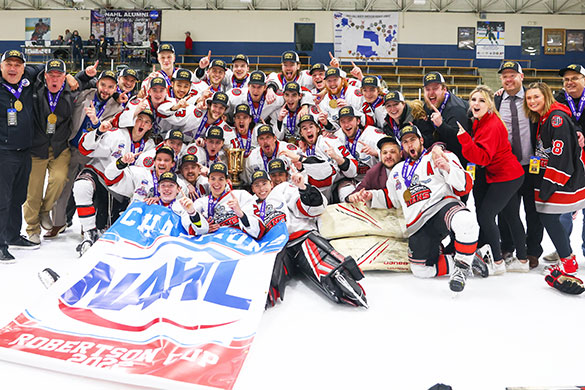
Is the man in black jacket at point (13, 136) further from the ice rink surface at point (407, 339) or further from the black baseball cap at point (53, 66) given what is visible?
the ice rink surface at point (407, 339)

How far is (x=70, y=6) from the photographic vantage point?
19.3 metres

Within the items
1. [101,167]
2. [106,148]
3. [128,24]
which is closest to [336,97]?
[106,148]

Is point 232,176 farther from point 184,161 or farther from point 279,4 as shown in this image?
point 279,4

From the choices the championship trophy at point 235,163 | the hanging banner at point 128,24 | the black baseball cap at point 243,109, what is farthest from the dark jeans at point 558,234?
the hanging banner at point 128,24

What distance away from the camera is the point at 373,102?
541cm

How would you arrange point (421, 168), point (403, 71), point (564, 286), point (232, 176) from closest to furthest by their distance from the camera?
point (564, 286) → point (421, 168) → point (232, 176) → point (403, 71)

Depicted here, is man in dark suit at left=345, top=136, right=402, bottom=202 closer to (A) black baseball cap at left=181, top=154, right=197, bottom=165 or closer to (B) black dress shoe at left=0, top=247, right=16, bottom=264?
(A) black baseball cap at left=181, top=154, right=197, bottom=165

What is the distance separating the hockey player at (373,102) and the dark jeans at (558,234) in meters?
2.16

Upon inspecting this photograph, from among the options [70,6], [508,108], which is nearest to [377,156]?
[508,108]

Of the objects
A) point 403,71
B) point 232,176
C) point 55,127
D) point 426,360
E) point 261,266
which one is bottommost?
point 426,360

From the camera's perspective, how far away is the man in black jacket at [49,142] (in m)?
4.76

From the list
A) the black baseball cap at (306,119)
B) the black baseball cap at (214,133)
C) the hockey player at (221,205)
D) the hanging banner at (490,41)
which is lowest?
the hockey player at (221,205)

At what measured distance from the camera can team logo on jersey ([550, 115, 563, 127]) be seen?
386 centimetres

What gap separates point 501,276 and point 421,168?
1.31m
